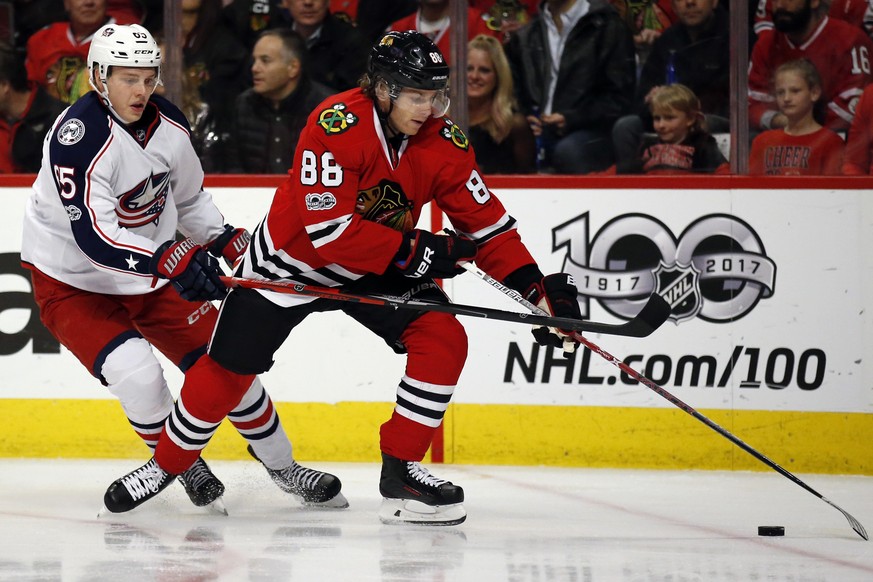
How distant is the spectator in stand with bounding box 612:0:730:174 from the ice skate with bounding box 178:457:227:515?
174 cm

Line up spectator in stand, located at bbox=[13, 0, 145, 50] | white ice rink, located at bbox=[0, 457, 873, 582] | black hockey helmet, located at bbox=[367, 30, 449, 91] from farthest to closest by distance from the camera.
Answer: spectator in stand, located at bbox=[13, 0, 145, 50] → black hockey helmet, located at bbox=[367, 30, 449, 91] → white ice rink, located at bbox=[0, 457, 873, 582]

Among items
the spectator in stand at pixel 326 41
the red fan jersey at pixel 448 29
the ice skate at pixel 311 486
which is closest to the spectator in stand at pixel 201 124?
the spectator in stand at pixel 326 41

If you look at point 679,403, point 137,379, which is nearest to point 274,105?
point 137,379

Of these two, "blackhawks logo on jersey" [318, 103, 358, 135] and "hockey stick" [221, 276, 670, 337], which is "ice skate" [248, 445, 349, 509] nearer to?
"hockey stick" [221, 276, 670, 337]

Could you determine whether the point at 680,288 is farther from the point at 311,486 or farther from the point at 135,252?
the point at 135,252

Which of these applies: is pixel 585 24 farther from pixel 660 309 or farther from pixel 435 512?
pixel 435 512

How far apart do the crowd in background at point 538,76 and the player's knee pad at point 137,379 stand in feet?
4.11

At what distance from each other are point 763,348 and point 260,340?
1.77m

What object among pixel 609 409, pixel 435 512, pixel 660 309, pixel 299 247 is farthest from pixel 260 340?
pixel 609 409

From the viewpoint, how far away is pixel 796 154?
4.17m

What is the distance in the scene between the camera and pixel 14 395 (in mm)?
4328

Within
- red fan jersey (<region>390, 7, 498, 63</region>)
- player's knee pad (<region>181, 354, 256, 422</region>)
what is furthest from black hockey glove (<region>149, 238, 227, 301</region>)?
red fan jersey (<region>390, 7, 498, 63</region>)

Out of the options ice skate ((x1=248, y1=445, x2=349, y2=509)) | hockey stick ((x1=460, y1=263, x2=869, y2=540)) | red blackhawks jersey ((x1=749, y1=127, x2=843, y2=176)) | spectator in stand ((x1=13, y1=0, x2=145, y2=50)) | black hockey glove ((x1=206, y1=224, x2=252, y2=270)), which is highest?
spectator in stand ((x1=13, y1=0, x2=145, y2=50))

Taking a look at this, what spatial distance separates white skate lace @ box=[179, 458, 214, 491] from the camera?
3.37 m
